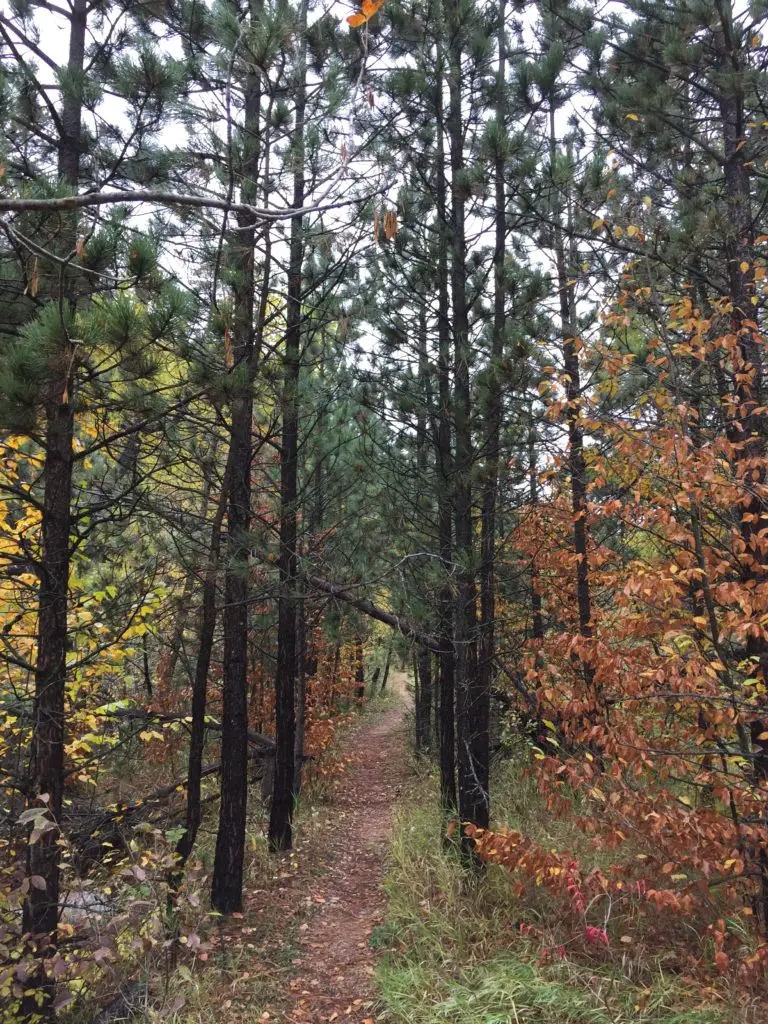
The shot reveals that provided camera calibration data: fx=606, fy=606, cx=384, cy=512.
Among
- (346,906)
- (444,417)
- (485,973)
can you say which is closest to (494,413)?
(444,417)

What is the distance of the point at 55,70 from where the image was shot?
4266 millimetres

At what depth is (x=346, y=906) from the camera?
645cm

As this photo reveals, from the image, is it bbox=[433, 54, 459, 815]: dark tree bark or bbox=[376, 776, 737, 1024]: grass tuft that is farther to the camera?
bbox=[433, 54, 459, 815]: dark tree bark

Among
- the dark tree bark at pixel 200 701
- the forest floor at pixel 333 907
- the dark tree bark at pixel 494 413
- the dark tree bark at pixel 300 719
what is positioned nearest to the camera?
the forest floor at pixel 333 907

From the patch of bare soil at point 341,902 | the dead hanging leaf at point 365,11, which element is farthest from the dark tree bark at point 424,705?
the dead hanging leaf at point 365,11

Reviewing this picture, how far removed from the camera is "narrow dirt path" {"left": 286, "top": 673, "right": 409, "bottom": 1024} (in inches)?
185

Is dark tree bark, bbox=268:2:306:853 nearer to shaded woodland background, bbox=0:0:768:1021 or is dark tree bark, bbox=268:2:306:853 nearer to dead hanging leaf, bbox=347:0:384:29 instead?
shaded woodland background, bbox=0:0:768:1021

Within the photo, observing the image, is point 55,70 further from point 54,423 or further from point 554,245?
point 554,245

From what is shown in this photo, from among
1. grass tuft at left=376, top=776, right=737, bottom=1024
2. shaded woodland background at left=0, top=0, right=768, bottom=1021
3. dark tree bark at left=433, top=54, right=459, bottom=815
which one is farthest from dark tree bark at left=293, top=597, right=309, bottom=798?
grass tuft at left=376, top=776, right=737, bottom=1024

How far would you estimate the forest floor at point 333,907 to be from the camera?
468 cm

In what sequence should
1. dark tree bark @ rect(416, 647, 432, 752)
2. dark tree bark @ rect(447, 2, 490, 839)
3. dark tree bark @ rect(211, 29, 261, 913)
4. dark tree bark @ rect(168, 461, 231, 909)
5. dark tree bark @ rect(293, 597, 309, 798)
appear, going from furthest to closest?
dark tree bark @ rect(416, 647, 432, 752) < dark tree bark @ rect(293, 597, 309, 798) < dark tree bark @ rect(168, 461, 231, 909) < dark tree bark @ rect(447, 2, 490, 839) < dark tree bark @ rect(211, 29, 261, 913)

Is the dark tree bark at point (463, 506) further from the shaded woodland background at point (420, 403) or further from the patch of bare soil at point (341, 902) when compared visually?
the patch of bare soil at point (341, 902)

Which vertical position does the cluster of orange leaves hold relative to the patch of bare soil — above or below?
above

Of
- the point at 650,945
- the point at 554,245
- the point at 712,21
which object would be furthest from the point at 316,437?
the point at 650,945
